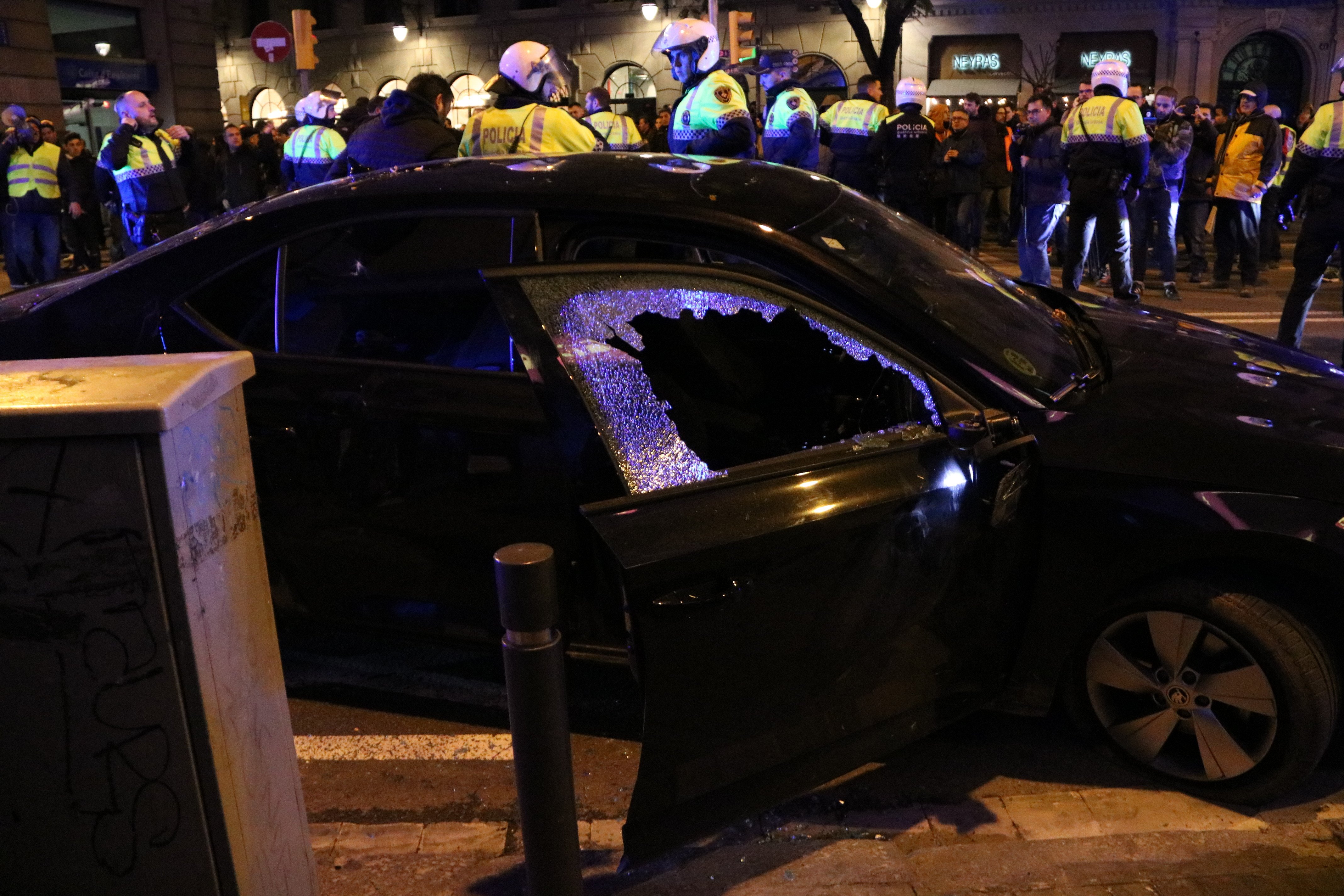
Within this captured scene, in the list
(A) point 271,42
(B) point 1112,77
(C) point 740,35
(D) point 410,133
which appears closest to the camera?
(D) point 410,133

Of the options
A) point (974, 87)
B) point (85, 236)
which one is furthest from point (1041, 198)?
point (974, 87)

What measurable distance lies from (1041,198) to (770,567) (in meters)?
8.21

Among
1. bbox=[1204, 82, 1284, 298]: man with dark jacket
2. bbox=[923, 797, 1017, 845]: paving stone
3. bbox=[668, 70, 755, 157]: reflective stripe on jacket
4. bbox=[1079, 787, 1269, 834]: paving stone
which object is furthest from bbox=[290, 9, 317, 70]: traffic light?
bbox=[1079, 787, 1269, 834]: paving stone

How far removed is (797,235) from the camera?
3.06 m

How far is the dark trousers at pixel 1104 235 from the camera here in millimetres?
9156

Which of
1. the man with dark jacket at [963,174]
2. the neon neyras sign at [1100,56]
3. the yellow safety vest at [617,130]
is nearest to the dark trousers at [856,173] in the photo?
the man with dark jacket at [963,174]

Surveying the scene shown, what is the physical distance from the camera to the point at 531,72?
6680 mm

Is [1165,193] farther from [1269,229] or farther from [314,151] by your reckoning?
[314,151]

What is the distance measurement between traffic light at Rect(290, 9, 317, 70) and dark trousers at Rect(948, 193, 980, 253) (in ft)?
26.6

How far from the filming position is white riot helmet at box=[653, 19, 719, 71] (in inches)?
320

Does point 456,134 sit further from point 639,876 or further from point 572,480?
point 639,876

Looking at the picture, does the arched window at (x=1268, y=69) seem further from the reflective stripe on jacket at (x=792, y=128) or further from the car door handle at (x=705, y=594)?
the car door handle at (x=705, y=594)

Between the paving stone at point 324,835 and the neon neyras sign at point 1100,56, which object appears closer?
the paving stone at point 324,835

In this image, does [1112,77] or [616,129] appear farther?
[616,129]
